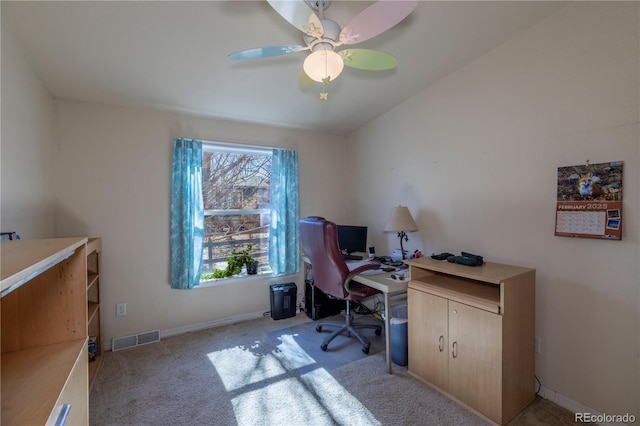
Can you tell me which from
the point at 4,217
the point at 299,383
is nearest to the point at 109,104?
the point at 4,217

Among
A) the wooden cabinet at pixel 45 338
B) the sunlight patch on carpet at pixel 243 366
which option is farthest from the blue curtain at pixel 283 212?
the wooden cabinet at pixel 45 338

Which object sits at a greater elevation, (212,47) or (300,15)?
(212,47)

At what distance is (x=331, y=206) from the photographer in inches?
147

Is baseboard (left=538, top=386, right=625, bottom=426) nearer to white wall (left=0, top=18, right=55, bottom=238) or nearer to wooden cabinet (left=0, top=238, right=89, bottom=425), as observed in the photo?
wooden cabinet (left=0, top=238, right=89, bottom=425)

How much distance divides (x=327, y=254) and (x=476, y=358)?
1.24 meters

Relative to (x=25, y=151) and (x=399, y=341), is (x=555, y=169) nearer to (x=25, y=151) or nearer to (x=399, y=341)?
(x=399, y=341)

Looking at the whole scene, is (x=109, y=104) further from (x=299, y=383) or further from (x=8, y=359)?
(x=299, y=383)

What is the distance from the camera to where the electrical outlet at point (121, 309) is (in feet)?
8.41

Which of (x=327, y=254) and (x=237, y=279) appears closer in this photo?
(x=327, y=254)

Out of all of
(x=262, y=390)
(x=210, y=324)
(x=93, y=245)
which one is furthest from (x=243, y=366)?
(x=93, y=245)

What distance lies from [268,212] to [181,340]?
64.7 inches

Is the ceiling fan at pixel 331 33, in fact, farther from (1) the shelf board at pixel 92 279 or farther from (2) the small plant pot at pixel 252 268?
(2) the small plant pot at pixel 252 268

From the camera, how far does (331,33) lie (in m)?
1.38

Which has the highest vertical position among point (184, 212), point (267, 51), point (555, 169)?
point (267, 51)
